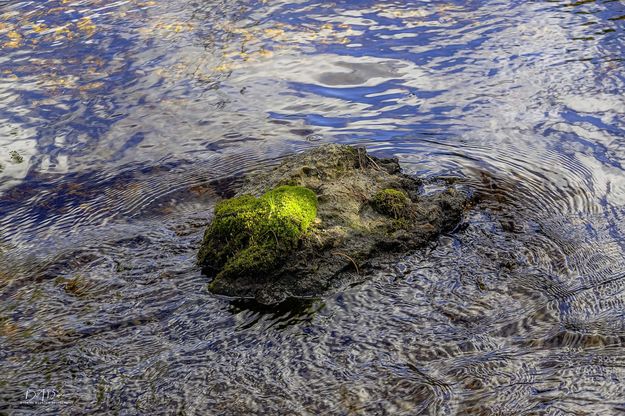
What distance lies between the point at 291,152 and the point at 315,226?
2.43 m

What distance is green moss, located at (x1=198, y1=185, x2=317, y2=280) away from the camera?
5.28m

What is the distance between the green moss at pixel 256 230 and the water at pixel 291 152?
28cm

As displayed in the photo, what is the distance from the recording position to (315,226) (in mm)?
5520

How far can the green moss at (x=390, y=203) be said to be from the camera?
5887mm

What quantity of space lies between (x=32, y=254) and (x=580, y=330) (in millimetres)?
4686

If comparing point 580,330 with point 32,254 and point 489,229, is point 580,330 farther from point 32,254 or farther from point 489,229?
point 32,254
